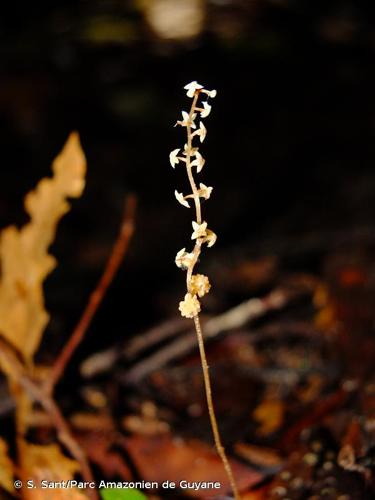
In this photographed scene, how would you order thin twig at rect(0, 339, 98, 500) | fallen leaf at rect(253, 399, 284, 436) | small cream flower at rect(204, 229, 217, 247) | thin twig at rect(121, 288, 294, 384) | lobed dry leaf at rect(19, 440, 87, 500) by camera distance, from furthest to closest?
thin twig at rect(121, 288, 294, 384)
fallen leaf at rect(253, 399, 284, 436)
thin twig at rect(0, 339, 98, 500)
lobed dry leaf at rect(19, 440, 87, 500)
small cream flower at rect(204, 229, 217, 247)

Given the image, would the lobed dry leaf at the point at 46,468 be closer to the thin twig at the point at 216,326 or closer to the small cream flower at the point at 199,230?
the thin twig at the point at 216,326

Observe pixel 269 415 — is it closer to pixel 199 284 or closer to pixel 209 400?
pixel 209 400

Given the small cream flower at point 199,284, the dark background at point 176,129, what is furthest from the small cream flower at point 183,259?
the dark background at point 176,129

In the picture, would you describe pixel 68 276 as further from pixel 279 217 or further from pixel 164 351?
pixel 279 217

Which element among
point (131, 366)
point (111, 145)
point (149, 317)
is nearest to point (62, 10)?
point (111, 145)

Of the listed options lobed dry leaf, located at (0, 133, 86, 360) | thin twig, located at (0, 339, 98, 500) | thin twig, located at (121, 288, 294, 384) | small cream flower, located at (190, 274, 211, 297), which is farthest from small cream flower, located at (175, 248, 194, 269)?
thin twig, located at (121, 288, 294, 384)

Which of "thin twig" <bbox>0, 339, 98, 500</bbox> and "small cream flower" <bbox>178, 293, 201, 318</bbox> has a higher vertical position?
"thin twig" <bbox>0, 339, 98, 500</bbox>

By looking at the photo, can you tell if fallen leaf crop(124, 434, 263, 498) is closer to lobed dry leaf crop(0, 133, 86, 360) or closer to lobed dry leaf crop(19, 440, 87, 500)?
lobed dry leaf crop(19, 440, 87, 500)
